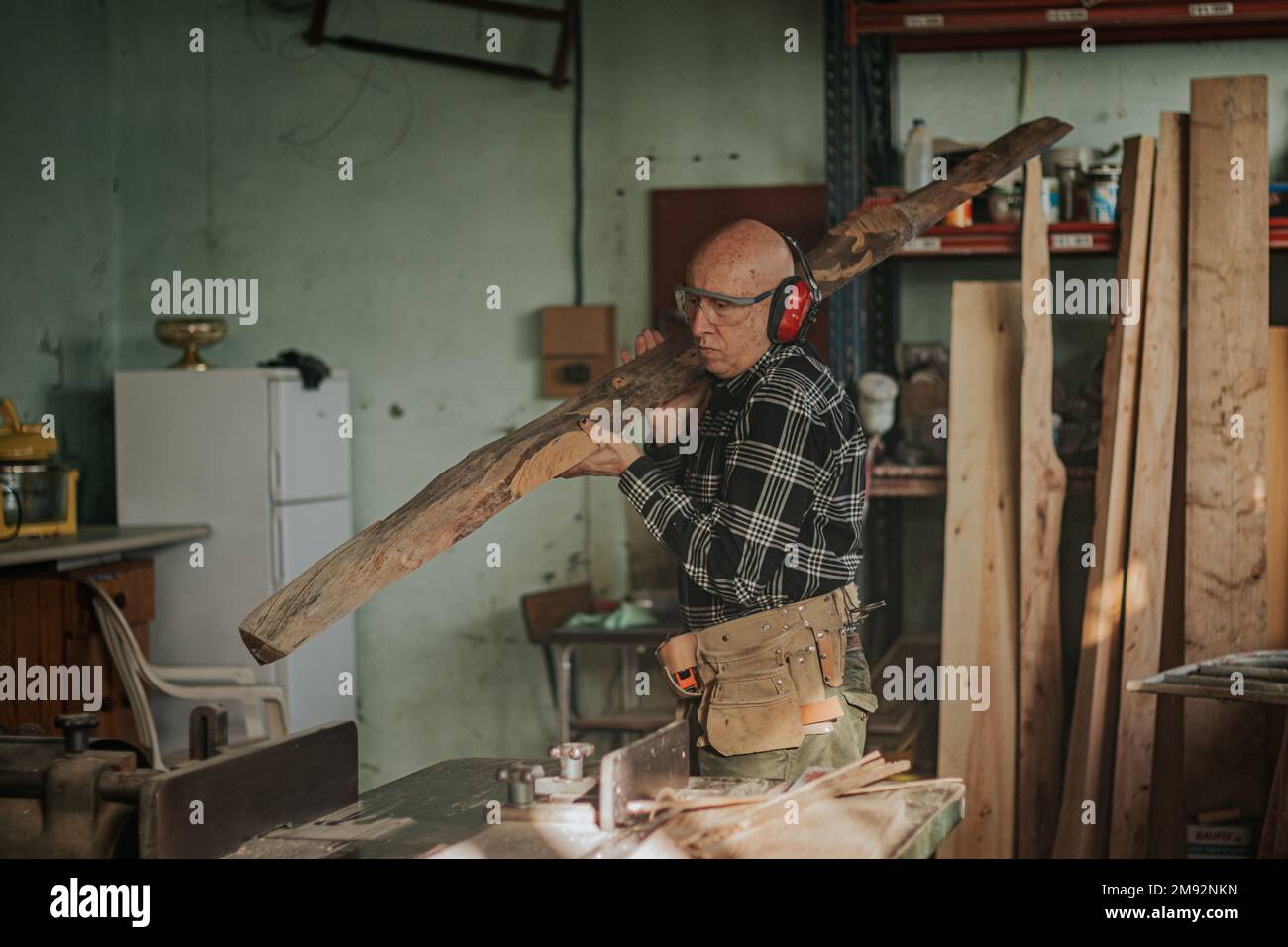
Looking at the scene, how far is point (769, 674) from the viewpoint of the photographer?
2.51 m

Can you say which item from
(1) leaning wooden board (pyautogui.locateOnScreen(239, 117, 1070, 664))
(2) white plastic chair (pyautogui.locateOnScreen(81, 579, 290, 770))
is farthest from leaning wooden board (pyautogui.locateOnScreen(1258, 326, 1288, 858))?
(2) white plastic chair (pyautogui.locateOnScreen(81, 579, 290, 770))

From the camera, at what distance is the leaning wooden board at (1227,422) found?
12.2 ft

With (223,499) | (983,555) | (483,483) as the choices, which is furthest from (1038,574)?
(223,499)

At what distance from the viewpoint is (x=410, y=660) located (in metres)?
5.23

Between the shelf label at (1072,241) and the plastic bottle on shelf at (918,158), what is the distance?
1.57 feet

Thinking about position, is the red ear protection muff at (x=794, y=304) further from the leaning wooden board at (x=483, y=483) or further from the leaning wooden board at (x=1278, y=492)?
the leaning wooden board at (x=1278, y=492)

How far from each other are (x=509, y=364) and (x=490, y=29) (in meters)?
1.32

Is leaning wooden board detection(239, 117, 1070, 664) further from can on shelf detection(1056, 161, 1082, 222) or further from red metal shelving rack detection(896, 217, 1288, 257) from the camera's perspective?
can on shelf detection(1056, 161, 1082, 222)

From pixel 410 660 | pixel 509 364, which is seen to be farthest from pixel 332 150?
pixel 410 660

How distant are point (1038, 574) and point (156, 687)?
2798mm

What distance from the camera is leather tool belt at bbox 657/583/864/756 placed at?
2512 mm

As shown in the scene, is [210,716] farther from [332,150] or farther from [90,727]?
[332,150]

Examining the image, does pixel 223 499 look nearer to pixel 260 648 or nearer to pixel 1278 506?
pixel 260 648

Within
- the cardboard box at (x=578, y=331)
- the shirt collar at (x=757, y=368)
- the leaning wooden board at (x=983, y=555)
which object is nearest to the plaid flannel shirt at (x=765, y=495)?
the shirt collar at (x=757, y=368)
